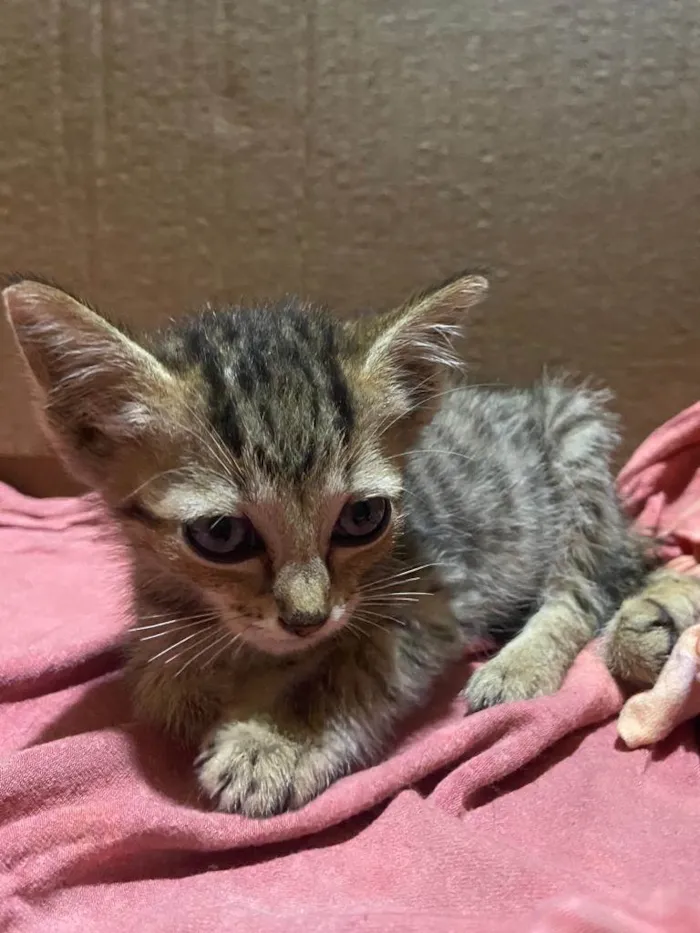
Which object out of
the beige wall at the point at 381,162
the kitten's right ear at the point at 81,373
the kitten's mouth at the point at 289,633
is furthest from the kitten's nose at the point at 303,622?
the beige wall at the point at 381,162

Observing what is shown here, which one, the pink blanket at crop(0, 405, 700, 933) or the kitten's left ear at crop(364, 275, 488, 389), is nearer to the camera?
the pink blanket at crop(0, 405, 700, 933)

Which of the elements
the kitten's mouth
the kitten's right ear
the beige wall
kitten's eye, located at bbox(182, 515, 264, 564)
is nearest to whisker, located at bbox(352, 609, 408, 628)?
the kitten's mouth

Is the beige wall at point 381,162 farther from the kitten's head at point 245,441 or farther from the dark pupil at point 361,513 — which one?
the dark pupil at point 361,513

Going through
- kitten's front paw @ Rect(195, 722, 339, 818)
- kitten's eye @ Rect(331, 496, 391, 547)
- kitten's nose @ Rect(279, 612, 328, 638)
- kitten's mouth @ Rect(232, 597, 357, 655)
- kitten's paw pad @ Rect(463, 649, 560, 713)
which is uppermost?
kitten's eye @ Rect(331, 496, 391, 547)

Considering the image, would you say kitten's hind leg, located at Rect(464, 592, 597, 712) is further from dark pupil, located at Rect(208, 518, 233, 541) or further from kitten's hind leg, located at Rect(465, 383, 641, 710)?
dark pupil, located at Rect(208, 518, 233, 541)

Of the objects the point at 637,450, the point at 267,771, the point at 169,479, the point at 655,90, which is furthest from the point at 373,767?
the point at 655,90

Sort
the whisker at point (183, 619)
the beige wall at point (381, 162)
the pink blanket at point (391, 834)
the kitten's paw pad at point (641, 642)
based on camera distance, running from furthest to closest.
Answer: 1. the beige wall at point (381, 162)
2. the kitten's paw pad at point (641, 642)
3. the whisker at point (183, 619)
4. the pink blanket at point (391, 834)
